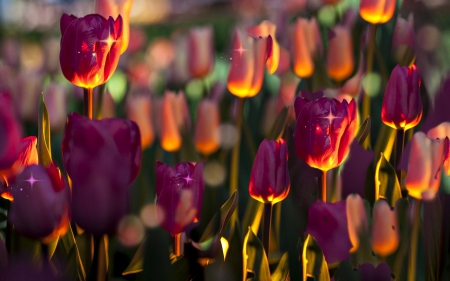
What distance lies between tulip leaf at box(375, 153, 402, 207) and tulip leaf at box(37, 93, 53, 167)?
1.25 feet

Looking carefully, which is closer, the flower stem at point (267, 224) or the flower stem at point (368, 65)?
the flower stem at point (267, 224)

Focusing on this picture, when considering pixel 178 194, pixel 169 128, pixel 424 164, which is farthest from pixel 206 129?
pixel 424 164

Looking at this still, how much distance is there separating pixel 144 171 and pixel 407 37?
15.5 inches

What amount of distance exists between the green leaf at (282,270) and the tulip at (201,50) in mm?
254

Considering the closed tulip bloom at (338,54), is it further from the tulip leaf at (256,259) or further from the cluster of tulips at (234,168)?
the tulip leaf at (256,259)

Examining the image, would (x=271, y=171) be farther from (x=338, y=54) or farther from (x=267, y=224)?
(x=338, y=54)

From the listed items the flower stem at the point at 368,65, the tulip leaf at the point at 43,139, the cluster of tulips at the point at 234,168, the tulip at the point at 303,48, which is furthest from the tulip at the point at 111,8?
the flower stem at the point at 368,65

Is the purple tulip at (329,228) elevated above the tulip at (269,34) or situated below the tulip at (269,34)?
below

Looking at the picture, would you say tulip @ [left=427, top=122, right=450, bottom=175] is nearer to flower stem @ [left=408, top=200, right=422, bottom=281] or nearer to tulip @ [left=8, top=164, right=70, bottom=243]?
flower stem @ [left=408, top=200, right=422, bottom=281]

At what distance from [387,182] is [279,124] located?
0.15 m

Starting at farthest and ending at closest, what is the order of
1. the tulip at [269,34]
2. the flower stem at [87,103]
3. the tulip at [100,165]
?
the tulip at [269,34] → the flower stem at [87,103] → the tulip at [100,165]

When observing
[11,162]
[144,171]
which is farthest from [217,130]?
[11,162]

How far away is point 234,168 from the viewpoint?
58 centimetres

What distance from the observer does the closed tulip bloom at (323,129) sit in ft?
1.48
